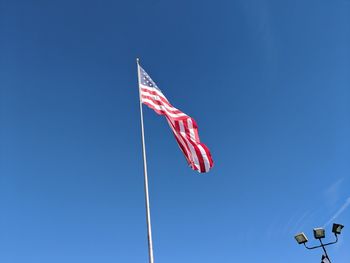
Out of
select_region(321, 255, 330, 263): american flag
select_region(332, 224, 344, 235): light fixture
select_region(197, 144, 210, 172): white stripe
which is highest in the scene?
select_region(197, 144, 210, 172): white stripe

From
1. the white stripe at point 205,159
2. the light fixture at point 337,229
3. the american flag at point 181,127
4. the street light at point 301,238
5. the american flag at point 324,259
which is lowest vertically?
the american flag at point 324,259

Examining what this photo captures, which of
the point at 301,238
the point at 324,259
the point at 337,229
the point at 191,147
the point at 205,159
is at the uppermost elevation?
the point at 191,147

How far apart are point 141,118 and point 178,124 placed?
5.53ft

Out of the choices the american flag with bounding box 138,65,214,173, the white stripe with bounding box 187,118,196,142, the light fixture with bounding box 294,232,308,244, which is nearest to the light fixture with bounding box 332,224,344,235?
the light fixture with bounding box 294,232,308,244

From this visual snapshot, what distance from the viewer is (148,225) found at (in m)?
12.1

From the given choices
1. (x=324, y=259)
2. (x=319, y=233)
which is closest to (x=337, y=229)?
(x=319, y=233)

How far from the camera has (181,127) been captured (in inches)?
617

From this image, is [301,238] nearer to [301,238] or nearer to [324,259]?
[301,238]

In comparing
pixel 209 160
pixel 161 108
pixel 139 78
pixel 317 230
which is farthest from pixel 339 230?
pixel 139 78

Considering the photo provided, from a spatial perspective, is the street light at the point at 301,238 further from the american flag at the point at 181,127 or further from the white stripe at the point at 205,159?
the white stripe at the point at 205,159

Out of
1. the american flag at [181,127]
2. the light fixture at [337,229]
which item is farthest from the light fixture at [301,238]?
the american flag at [181,127]

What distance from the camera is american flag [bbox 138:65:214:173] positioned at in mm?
15133

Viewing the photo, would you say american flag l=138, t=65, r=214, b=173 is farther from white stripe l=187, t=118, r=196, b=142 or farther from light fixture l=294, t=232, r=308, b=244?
light fixture l=294, t=232, r=308, b=244

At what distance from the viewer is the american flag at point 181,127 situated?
15133 millimetres
